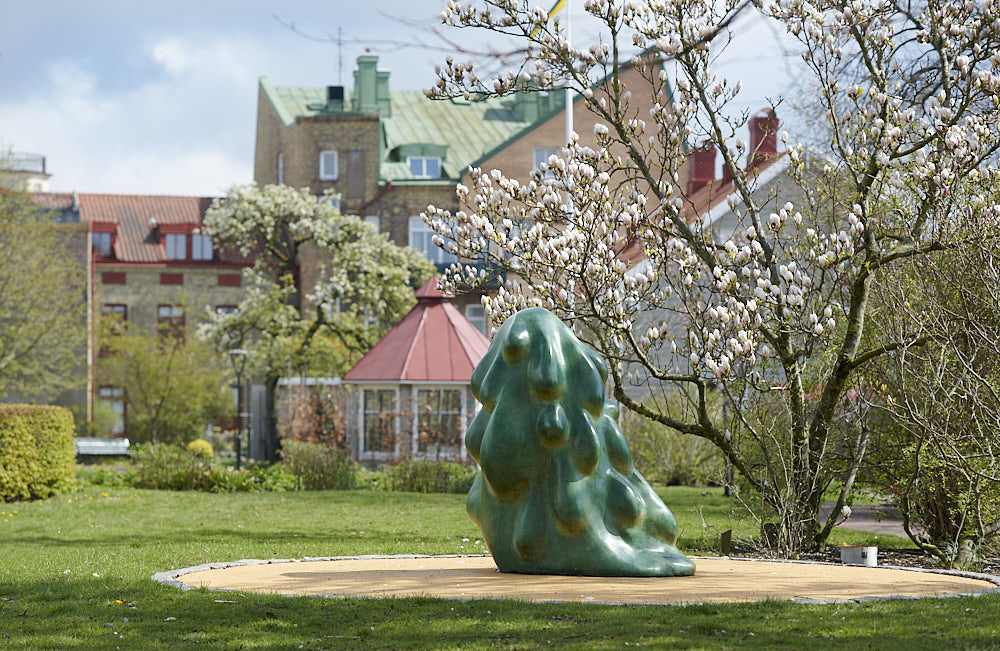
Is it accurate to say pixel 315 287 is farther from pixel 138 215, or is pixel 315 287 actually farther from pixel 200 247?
pixel 138 215

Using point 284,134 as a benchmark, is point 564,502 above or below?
below

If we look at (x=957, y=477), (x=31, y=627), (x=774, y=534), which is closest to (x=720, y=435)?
(x=774, y=534)

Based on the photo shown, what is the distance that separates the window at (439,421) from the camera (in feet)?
89.7

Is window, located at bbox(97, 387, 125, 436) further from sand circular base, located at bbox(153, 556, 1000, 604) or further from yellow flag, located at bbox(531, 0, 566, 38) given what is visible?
sand circular base, located at bbox(153, 556, 1000, 604)

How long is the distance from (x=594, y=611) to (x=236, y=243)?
31614mm

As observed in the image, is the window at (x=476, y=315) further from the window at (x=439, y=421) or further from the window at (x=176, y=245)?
the window at (x=439, y=421)

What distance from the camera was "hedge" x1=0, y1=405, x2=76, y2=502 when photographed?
20062 mm

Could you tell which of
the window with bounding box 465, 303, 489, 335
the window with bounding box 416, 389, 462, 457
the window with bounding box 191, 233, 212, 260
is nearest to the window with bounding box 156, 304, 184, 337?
the window with bounding box 191, 233, 212, 260

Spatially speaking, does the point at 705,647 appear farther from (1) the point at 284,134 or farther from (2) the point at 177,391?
(1) the point at 284,134

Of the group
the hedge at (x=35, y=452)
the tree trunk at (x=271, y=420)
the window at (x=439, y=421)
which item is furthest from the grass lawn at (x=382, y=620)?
the tree trunk at (x=271, y=420)

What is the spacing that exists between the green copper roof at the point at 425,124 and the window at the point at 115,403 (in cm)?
1312

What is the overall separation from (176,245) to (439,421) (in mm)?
30691

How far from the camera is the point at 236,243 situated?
37938mm

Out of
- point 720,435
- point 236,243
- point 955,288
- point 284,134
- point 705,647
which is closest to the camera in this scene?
point 705,647
